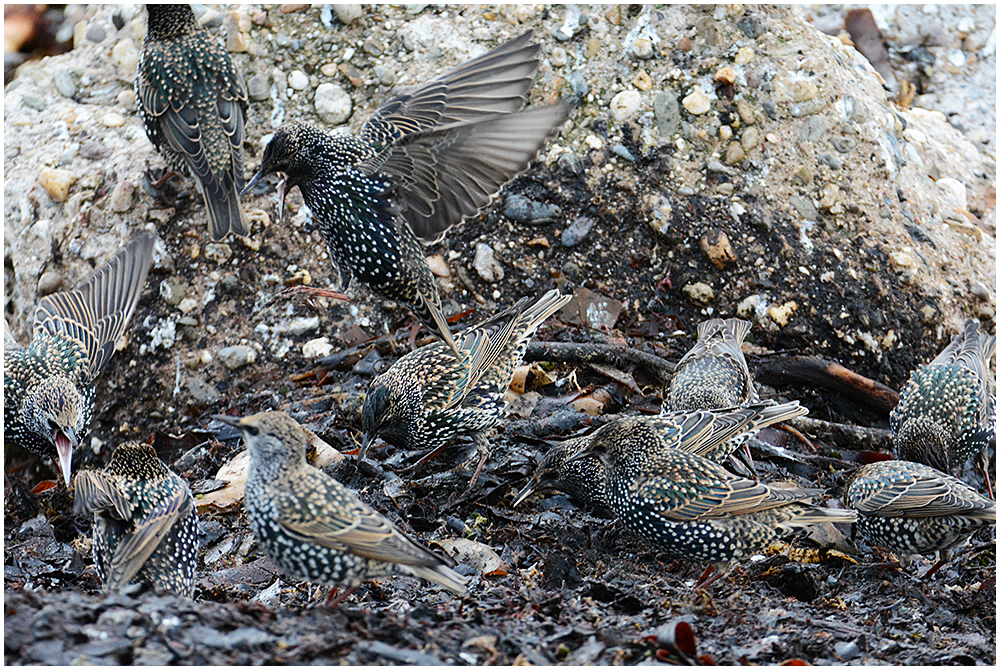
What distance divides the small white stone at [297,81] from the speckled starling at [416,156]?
174 centimetres

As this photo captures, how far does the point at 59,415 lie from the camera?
400cm

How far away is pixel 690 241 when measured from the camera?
17.9 ft

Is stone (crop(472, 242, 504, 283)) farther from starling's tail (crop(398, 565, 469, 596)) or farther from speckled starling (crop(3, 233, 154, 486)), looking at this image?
starling's tail (crop(398, 565, 469, 596))

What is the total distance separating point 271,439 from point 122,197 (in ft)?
10.2

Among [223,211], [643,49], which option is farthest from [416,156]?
[643,49]

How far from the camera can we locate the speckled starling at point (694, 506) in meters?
3.65

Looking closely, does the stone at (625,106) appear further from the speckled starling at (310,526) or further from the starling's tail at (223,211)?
the speckled starling at (310,526)

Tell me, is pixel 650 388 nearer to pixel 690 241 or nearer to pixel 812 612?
pixel 690 241

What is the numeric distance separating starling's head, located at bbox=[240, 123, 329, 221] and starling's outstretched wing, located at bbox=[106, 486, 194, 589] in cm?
169

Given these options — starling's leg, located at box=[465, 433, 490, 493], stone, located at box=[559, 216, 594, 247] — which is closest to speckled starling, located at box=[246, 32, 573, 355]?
starling's leg, located at box=[465, 433, 490, 493]

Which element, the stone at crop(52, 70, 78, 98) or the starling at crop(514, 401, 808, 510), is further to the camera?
the stone at crop(52, 70, 78, 98)

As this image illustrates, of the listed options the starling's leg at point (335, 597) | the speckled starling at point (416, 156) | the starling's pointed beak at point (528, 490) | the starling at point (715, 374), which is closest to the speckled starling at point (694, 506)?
the starling's pointed beak at point (528, 490)

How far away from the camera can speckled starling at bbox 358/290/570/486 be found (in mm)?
4102

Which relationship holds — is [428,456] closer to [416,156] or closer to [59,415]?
[416,156]
